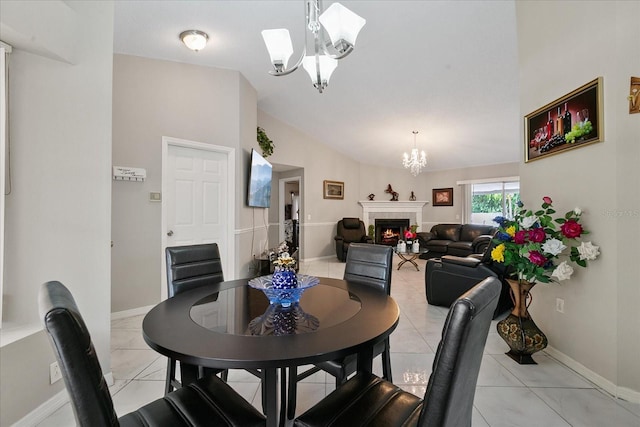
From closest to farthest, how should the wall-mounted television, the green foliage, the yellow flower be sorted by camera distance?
the yellow flower < the wall-mounted television < the green foliage

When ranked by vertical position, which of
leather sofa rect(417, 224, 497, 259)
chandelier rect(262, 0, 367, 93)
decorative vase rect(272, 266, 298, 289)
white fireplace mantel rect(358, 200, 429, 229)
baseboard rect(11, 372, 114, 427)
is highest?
chandelier rect(262, 0, 367, 93)

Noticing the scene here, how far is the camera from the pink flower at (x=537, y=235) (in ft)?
6.75

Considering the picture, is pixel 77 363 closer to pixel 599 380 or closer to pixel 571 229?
pixel 571 229

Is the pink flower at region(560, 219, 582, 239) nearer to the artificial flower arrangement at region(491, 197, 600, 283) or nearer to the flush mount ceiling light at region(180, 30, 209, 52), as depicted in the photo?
the artificial flower arrangement at region(491, 197, 600, 283)

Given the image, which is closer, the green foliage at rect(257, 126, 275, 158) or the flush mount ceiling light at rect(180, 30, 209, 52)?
the flush mount ceiling light at rect(180, 30, 209, 52)

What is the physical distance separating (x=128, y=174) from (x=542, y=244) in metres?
3.77

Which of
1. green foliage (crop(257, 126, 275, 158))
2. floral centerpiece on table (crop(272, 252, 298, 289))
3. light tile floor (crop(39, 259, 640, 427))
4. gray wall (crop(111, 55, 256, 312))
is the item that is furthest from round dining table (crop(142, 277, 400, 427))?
green foliage (crop(257, 126, 275, 158))

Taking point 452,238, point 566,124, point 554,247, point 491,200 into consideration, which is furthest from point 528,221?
point 491,200

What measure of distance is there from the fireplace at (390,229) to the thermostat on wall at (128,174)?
229 inches

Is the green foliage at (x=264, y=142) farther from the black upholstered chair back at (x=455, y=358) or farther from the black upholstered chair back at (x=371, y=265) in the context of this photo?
the black upholstered chair back at (x=455, y=358)

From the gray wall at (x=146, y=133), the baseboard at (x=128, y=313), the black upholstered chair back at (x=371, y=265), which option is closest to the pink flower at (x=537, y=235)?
the black upholstered chair back at (x=371, y=265)

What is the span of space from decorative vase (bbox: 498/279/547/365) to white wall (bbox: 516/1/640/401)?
0.21m

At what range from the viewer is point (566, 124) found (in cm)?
212

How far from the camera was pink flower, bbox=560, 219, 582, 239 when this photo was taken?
1.91 m
